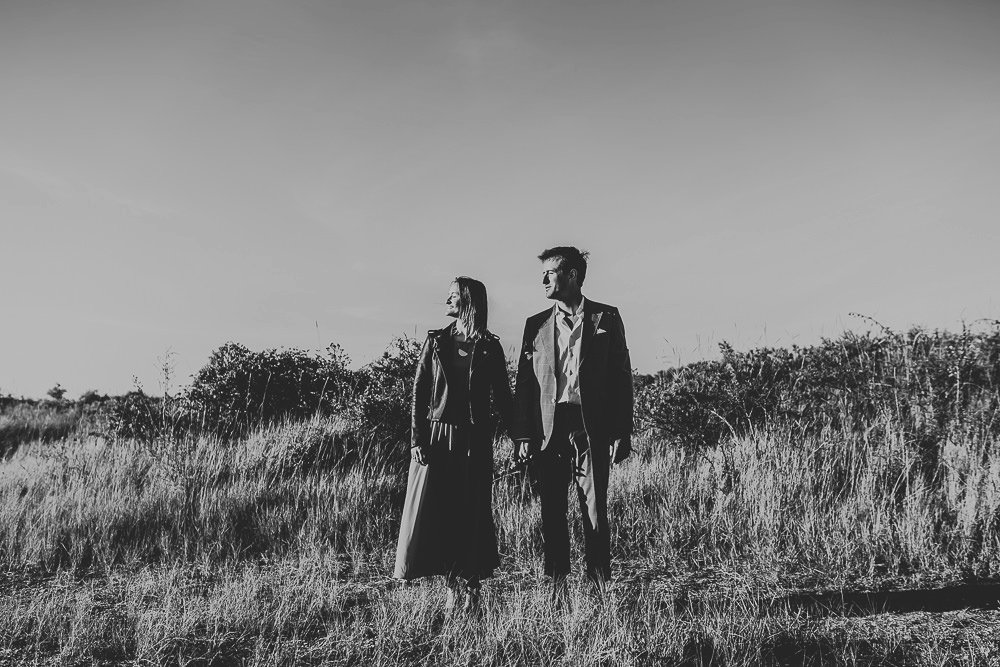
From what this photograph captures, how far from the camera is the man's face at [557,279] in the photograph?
145 inches

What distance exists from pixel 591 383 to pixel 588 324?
0.36 metres

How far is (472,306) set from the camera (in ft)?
12.2

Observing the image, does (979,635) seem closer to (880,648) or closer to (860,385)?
(880,648)

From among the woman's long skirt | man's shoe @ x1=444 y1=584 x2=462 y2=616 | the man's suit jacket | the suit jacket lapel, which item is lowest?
man's shoe @ x1=444 y1=584 x2=462 y2=616

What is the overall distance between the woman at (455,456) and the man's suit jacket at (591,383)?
0.61 ft

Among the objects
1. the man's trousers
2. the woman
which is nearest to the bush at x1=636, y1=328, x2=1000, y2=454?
the man's trousers

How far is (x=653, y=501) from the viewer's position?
518cm

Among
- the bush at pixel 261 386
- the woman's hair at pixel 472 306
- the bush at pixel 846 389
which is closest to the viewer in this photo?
the woman's hair at pixel 472 306

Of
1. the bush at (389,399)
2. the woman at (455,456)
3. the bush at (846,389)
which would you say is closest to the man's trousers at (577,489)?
the woman at (455,456)

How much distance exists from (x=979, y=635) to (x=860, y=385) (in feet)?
12.1

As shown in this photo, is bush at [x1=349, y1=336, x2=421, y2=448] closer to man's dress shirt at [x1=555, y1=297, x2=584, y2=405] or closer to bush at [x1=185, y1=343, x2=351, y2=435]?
bush at [x1=185, y1=343, x2=351, y2=435]

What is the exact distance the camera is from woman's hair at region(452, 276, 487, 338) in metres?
3.71

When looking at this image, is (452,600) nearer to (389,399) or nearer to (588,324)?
(588,324)

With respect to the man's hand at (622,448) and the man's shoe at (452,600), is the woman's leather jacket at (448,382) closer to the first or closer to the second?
the man's hand at (622,448)
